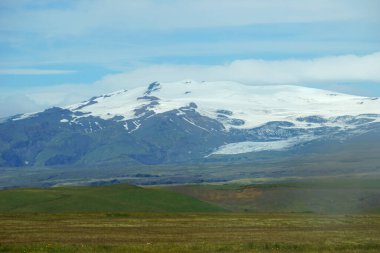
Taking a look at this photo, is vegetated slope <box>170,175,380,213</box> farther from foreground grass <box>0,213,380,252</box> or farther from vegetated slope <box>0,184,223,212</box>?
foreground grass <box>0,213,380,252</box>

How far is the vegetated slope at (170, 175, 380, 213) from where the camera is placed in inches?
6014

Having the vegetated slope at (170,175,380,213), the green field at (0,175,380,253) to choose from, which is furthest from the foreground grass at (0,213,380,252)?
the vegetated slope at (170,175,380,213)

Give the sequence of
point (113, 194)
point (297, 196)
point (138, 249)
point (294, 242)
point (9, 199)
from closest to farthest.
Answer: point (138, 249), point (294, 242), point (9, 199), point (113, 194), point (297, 196)

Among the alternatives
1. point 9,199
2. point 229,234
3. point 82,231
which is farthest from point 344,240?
point 9,199

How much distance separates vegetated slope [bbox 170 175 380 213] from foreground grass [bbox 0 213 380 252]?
50.7m

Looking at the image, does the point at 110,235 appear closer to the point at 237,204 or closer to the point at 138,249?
the point at 138,249

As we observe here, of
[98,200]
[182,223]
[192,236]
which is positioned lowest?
[192,236]

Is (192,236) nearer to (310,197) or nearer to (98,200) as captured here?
(98,200)

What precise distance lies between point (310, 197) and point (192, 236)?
3762 inches

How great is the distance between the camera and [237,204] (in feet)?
595

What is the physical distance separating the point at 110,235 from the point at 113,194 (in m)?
80.2

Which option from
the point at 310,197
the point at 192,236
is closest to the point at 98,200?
the point at 310,197

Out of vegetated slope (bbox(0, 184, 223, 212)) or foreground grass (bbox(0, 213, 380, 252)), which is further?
vegetated slope (bbox(0, 184, 223, 212))

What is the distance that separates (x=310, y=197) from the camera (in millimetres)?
167000
